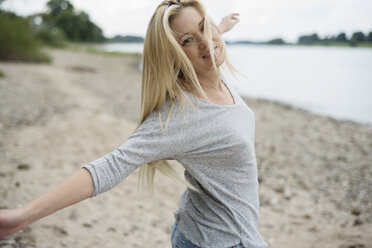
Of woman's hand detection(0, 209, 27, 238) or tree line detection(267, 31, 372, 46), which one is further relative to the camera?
tree line detection(267, 31, 372, 46)

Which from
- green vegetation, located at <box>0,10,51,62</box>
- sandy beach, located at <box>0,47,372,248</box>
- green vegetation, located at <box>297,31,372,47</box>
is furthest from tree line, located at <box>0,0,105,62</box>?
green vegetation, located at <box>297,31,372,47</box>

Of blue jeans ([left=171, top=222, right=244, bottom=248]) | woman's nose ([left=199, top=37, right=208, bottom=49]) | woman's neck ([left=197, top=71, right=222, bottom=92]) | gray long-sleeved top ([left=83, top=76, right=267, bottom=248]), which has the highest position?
woman's nose ([left=199, top=37, right=208, bottom=49])

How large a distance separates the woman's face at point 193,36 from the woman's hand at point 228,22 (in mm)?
888

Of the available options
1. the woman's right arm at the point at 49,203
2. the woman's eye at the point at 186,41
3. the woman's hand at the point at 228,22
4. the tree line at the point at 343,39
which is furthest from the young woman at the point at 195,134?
the tree line at the point at 343,39

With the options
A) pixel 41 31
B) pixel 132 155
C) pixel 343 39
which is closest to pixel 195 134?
pixel 132 155

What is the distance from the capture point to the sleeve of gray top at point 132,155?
48.6 inches

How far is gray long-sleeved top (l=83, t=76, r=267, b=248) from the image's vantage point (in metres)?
1.33

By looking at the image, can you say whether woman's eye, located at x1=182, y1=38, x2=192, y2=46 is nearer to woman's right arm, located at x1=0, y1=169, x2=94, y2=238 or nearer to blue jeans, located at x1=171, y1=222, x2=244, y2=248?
woman's right arm, located at x1=0, y1=169, x2=94, y2=238

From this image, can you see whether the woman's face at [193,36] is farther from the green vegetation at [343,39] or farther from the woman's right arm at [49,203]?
the green vegetation at [343,39]

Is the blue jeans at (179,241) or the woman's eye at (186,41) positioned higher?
the woman's eye at (186,41)

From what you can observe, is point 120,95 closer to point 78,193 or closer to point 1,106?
point 1,106

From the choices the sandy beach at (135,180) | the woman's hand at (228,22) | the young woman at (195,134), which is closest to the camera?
the young woman at (195,134)

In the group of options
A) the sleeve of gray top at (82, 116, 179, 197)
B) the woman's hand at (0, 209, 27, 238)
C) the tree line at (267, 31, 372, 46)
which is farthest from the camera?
the tree line at (267, 31, 372, 46)

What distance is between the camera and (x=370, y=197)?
5.37 m
